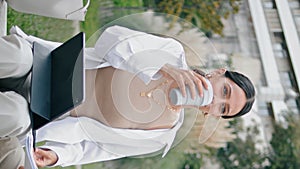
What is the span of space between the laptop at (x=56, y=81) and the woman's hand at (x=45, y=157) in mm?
82

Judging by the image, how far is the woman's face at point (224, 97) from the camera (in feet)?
2.68

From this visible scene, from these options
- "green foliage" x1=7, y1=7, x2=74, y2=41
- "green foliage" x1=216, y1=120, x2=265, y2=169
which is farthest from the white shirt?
"green foliage" x1=216, y1=120, x2=265, y2=169

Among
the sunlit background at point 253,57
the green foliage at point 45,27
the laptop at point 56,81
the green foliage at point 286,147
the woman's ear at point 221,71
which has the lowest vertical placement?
the green foliage at point 286,147

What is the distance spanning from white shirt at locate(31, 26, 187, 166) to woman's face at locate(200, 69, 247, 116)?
6cm

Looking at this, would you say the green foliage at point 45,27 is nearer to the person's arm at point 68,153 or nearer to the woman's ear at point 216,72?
the person's arm at point 68,153

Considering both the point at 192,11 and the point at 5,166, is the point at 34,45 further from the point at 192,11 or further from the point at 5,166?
the point at 192,11

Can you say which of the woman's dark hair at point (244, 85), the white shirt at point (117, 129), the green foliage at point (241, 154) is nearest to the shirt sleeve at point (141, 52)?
the white shirt at point (117, 129)

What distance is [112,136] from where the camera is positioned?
873mm

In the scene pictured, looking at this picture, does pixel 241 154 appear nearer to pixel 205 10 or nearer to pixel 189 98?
pixel 205 10

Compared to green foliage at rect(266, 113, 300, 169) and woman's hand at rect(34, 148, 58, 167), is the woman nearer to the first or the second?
woman's hand at rect(34, 148, 58, 167)

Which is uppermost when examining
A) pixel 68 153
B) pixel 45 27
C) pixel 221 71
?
pixel 45 27

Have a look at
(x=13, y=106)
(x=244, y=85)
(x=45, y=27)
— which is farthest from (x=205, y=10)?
(x=13, y=106)

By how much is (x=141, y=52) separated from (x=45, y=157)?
0.33 metres

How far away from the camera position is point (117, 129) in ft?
2.83
